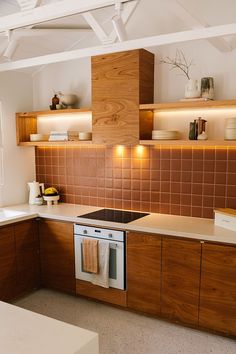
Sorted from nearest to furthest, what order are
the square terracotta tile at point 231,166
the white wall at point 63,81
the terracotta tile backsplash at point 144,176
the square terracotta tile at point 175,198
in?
the square terracotta tile at point 231,166 < the terracotta tile backsplash at point 144,176 < the square terracotta tile at point 175,198 < the white wall at point 63,81

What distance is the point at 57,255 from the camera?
3.39 meters

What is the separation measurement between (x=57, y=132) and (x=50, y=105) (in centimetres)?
38

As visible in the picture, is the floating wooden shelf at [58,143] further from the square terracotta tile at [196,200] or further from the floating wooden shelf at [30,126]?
the square terracotta tile at [196,200]

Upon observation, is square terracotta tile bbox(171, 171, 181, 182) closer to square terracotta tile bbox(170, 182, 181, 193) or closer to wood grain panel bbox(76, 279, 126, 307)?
square terracotta tile bbox(170, 182, 181, 193)

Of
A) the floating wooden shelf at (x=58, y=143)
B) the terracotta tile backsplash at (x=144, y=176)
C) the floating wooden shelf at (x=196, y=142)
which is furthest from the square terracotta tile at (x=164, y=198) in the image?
the floating wooden shelf at (x=58, y=143)

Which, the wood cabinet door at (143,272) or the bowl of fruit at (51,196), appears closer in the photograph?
the wood cabinet door at (143,272)

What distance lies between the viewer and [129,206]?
3.56 metres

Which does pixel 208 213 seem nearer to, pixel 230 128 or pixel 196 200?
pixel 196 200

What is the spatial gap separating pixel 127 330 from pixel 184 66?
8.22 ft

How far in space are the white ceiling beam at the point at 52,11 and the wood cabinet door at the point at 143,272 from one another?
1.82 m

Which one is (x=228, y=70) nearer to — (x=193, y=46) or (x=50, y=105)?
(x=193, y=46)

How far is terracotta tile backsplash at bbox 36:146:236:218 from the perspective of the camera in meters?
3.06

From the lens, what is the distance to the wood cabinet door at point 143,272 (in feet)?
9.27

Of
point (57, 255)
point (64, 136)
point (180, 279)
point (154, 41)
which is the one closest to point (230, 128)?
point (154, 41)
